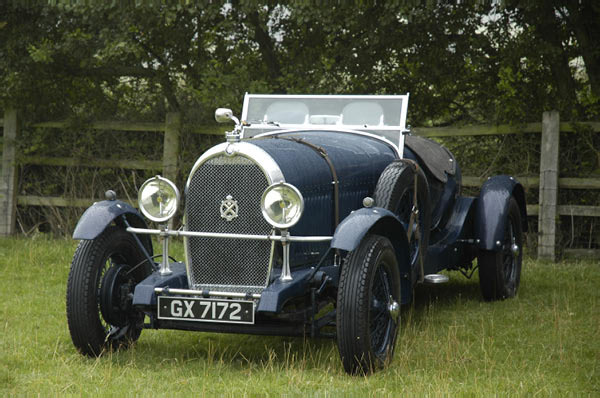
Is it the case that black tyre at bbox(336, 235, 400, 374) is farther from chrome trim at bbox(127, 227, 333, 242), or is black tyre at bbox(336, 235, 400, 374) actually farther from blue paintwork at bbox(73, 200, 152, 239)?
blue paintwork at bbox(73, 200, 152, 239)

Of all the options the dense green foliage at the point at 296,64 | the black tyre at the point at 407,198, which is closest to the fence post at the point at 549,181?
the dense green foliage at the point at 296,64

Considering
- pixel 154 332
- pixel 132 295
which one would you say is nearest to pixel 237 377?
pixel 132 295

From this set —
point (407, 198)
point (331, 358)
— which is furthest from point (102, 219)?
point (407, 198)

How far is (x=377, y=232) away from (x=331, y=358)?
2.56 ft

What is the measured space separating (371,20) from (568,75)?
242 centimetres

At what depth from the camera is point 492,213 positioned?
6.29 metres

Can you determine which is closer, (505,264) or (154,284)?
(154,284)

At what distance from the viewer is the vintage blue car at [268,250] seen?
13.6 ft

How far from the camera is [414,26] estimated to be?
29.9ft

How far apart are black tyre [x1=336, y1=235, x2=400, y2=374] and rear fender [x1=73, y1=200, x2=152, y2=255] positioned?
4.79ft

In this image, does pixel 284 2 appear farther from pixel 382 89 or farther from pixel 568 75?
pixel 568 75

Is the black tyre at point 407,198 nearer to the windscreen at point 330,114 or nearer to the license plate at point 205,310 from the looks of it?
the windscreen at point 330,114

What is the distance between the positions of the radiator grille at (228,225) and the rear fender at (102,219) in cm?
52

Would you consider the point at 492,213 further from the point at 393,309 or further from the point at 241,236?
the point at 241,236
